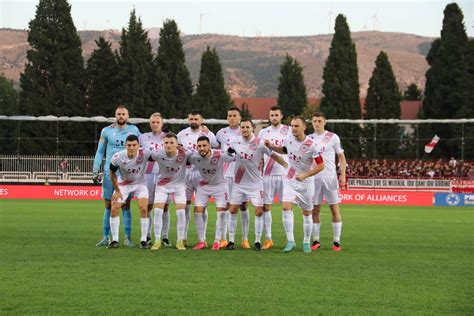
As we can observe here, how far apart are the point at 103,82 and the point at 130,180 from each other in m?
53.8

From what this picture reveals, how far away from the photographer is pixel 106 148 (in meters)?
17.6

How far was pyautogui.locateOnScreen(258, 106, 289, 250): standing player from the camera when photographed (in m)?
17.0

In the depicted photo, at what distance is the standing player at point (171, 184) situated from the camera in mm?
16297

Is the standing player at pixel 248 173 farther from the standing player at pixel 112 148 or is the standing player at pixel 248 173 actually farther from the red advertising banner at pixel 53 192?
the red advertising banner at pixel 53 192

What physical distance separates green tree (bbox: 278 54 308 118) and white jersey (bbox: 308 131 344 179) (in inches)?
2766

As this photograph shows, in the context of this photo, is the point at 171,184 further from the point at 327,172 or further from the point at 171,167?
the point at 327,172

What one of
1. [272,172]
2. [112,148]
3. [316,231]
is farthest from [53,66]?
[316,231]

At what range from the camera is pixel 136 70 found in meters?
65.2

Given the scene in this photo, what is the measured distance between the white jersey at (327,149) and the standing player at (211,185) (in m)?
1.88

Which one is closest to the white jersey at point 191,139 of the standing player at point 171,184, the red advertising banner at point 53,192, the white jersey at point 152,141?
the white jersey at point 152,141

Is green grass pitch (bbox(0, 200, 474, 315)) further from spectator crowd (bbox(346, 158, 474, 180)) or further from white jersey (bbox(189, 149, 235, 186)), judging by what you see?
spectator crowd (bbox(346, 158, 474, 180))

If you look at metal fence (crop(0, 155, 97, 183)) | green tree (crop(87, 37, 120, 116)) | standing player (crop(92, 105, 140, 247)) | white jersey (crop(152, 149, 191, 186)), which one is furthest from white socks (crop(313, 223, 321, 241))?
green tree (crop(87, 37, 120, 116))

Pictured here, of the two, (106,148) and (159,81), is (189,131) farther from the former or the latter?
(159,81)

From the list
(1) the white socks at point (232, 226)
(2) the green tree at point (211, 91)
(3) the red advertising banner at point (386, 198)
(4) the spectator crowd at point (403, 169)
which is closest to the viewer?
(1) the white socks at point (232, 226)
